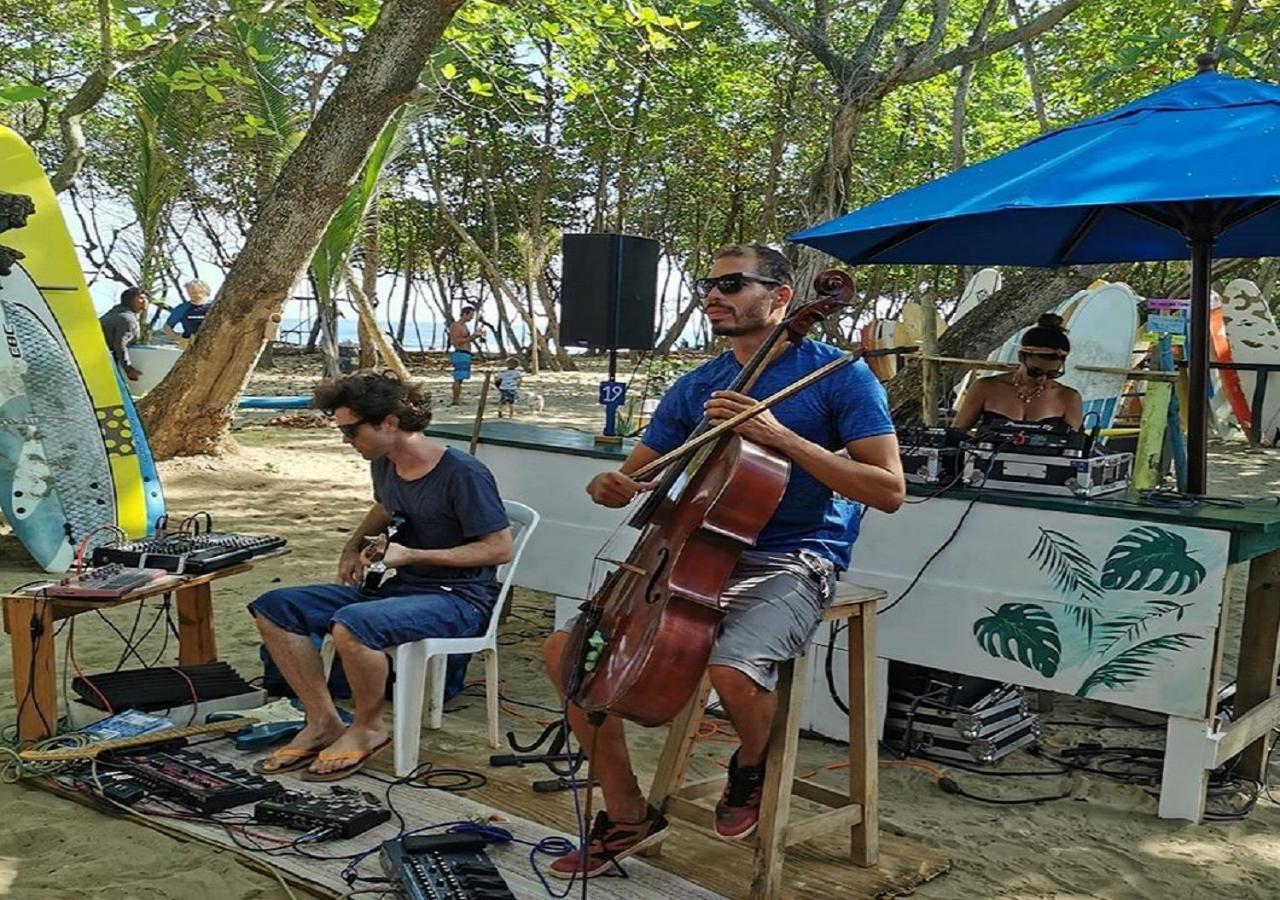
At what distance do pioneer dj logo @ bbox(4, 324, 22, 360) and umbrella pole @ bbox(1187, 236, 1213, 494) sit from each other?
17.9 ft

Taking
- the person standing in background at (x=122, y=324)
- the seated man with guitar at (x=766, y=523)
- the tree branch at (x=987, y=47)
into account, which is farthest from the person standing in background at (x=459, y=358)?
the seated man with guitar at (x=766, y=523)

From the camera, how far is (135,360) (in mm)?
12961

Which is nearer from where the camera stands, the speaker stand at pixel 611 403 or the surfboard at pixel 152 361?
the speaker stand at pixel 611 403

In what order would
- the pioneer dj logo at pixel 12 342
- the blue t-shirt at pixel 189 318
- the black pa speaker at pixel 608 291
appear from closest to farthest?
the black pa speaker at pixel 608 291 < the pioneer dj logo at pixel 12 342 < the blue t-shirt at pixel 189 318

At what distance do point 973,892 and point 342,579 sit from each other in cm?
221

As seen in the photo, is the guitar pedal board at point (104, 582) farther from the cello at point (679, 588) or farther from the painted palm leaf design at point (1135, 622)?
the painted palm leaf design at point (1135, 622)

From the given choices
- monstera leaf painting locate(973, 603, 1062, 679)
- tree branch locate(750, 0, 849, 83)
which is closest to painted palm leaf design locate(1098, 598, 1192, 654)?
monstera leaf painting locate(973, 603, 1062, 679)

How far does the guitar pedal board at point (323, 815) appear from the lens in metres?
3.26

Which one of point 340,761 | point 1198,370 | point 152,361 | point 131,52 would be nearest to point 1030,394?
point 1198,370

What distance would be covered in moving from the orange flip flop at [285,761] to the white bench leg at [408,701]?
0.27 m

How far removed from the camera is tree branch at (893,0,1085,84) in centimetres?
732

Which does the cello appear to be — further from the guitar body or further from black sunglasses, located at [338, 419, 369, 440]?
black sunglasses, located at [338, 419, 369, 440]

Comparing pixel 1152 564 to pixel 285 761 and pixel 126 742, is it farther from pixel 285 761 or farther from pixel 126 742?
pixel 126 742

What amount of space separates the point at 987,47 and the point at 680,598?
5971 mm
